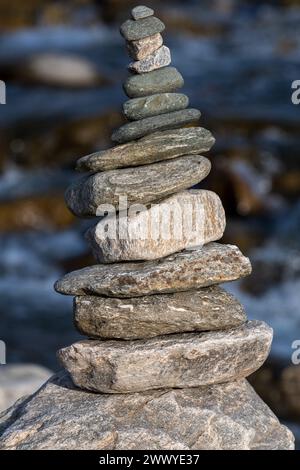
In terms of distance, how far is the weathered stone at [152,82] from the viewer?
21.7 feet

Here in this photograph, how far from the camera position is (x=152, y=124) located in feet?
21.5

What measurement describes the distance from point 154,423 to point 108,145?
40.1ft

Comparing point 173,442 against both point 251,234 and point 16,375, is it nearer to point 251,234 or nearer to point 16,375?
point 16,375

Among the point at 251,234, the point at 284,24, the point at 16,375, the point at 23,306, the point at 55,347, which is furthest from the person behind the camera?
the point at 284,24

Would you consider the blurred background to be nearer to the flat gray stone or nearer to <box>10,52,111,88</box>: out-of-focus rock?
<box>10,52,111,88</box>: out-of-focus rock

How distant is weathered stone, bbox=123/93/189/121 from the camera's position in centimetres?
660

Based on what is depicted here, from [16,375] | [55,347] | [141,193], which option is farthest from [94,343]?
[55,347]

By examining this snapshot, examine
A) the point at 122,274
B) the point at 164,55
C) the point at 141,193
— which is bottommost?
the point at 122,274

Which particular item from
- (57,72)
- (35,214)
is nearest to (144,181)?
(35,214)

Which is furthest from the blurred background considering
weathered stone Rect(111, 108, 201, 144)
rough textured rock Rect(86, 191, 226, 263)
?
weathered stone Rect(111, 108, 201, 144)

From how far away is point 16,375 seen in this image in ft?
32.3

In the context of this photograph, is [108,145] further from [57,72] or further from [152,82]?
[152,82]

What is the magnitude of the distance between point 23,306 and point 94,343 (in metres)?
8.00

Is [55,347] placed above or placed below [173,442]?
below
